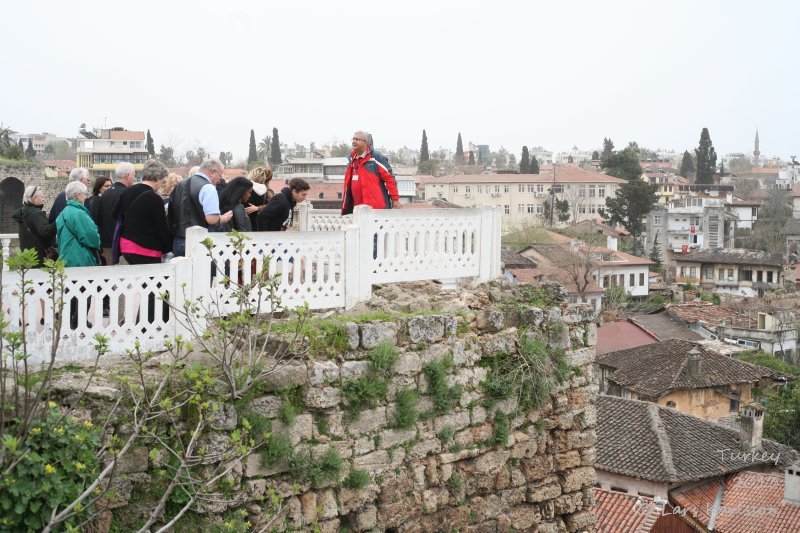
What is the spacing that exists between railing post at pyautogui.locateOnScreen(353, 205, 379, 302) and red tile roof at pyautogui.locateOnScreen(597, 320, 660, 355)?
3911 centimetres

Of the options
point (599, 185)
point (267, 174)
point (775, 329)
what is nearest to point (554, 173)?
point (599, 185)

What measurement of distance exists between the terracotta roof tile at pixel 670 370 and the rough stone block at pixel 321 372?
32.3 metres

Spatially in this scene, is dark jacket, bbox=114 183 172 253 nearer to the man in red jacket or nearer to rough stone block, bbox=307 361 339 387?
rough stone block, bbox=307 361 339 387

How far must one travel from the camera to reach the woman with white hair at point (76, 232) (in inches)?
286

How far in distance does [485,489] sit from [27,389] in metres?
3.77

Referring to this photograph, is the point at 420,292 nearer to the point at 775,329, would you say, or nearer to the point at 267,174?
the point at 267,174

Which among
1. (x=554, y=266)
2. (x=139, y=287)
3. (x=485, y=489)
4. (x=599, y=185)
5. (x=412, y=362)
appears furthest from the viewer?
(x=599, y=185)

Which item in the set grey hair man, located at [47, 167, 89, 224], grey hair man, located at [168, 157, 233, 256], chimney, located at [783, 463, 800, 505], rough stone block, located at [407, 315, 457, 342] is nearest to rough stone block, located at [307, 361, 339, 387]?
rough stone block, located at [407, 315, 457, 342]

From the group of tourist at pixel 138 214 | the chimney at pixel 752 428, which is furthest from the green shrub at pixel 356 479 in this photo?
the chimney at pixel 752 428

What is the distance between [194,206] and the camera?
782cm

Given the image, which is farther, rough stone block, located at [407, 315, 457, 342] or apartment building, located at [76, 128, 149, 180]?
apartment building, located at [76, 128, 149, 180]

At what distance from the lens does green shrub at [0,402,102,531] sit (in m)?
5.24

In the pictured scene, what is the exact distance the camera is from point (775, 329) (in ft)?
177

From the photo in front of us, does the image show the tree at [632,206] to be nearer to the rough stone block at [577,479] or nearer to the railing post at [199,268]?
the rough stone block at [577,479]
